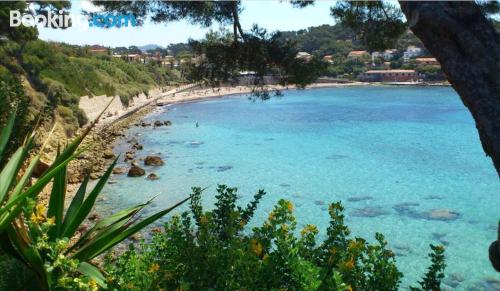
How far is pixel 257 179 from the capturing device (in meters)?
22.0

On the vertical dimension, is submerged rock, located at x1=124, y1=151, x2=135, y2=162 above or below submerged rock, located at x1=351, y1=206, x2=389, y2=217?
above

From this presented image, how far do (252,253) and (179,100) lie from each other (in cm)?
6866

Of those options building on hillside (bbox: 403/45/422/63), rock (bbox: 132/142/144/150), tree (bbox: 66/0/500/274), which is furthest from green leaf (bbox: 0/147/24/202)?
building on hillside (bbox: 403/45/422/63)

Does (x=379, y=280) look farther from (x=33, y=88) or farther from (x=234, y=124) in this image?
(x=234, y=124)

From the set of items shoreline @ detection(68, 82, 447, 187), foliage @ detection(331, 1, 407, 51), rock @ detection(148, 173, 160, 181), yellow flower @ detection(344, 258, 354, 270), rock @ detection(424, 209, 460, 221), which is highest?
foliage @ detection(331, 1, 407, 51)

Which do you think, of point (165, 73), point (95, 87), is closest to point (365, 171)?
point (95, 87)

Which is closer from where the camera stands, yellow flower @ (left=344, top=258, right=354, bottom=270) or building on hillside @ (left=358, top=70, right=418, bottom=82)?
yellow flower @ (left=344, top=258, right=354, bottom=270)

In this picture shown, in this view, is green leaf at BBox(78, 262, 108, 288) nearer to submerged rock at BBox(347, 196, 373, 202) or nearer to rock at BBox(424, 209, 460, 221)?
rock at BBox(424, 209, 460, 221)

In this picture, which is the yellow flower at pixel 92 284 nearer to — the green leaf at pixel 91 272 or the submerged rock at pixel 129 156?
the green leaf at pixel 91 272

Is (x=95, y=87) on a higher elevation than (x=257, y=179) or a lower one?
higher

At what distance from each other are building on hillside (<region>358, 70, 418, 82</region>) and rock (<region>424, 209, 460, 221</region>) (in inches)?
3445

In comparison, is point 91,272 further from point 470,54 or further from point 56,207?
point 470,54

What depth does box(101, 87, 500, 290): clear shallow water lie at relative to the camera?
47.0 ft

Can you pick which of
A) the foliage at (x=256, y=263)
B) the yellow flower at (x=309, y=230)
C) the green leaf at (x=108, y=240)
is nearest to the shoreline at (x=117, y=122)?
the green leaf at (x=108, y=240)
